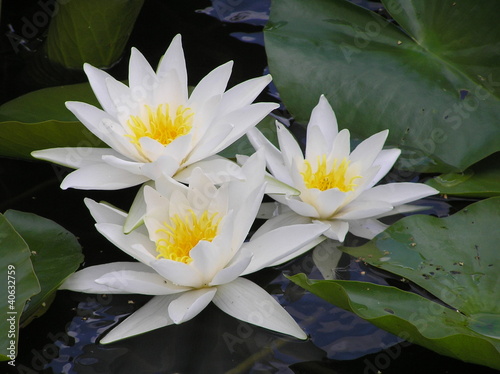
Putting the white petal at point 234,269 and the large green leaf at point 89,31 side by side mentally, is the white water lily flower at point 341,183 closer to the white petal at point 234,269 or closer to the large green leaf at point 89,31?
the white petal at point 234,269

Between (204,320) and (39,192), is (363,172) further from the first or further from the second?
(39,192)

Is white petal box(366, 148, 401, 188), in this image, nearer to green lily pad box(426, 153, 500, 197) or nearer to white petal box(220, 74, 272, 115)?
green lily pad box(426, 153, 500, 197)

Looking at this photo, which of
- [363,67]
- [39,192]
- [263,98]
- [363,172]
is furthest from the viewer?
[263,98]

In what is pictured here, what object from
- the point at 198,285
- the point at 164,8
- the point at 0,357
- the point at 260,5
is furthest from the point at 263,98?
the point at 0,357

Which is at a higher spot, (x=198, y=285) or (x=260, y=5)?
(x=260, y=5)

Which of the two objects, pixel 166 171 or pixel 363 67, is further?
pixel 363 67

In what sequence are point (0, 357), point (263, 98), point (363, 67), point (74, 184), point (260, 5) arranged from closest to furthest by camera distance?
point (0, 357), point (74, 184), point (363, 67), point (263, 98), point (260, 5)

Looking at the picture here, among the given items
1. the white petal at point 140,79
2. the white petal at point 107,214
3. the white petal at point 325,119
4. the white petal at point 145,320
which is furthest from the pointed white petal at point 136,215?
the white petal at point 325,119

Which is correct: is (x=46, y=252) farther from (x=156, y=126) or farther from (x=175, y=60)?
(x=175, y=60)

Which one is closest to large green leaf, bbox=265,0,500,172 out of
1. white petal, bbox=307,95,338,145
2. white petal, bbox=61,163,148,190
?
white petal, bbox=307,95,338,145
